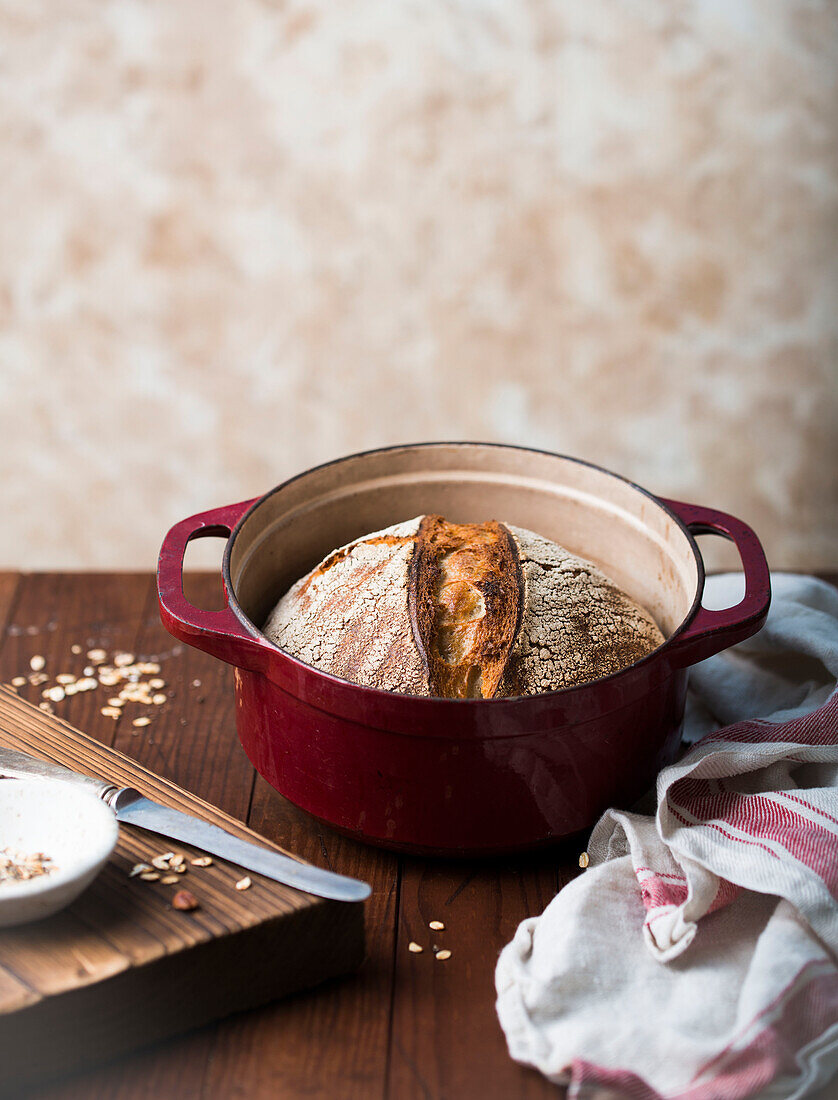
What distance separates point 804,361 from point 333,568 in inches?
41.7

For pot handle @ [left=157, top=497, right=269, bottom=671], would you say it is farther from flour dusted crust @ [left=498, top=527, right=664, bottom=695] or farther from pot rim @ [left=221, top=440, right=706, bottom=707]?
flour dusted crust @ [left=498, top=527, right=664, bottom=695]

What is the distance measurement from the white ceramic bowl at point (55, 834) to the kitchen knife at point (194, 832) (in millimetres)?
46

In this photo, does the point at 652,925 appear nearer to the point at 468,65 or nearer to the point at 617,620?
the point at 617,620

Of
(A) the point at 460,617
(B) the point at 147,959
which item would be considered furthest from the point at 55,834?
(A) the point at 460,617

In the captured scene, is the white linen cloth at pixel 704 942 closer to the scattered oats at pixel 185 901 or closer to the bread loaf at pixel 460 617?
the bread loaf at pixel 460 617

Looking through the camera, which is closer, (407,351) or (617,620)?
(617,620)

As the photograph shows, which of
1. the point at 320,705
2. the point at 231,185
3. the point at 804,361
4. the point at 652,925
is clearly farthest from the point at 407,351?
the point at 652,925

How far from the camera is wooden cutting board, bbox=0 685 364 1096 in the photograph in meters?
0.79

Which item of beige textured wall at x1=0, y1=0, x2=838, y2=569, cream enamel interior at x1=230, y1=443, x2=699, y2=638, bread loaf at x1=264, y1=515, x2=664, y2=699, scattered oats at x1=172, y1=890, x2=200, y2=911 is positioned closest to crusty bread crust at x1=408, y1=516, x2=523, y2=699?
bread loaf at x1=264, y1=515, x2=664, y2=699

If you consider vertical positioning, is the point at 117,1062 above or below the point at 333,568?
below

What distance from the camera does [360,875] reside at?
1.02 metres

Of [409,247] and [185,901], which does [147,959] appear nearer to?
[185,901]

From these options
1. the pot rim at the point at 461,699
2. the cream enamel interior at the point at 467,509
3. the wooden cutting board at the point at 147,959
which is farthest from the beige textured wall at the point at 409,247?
the wooden cutting board at the point at 147,959

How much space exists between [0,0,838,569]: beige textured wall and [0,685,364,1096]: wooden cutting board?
3.56ft
